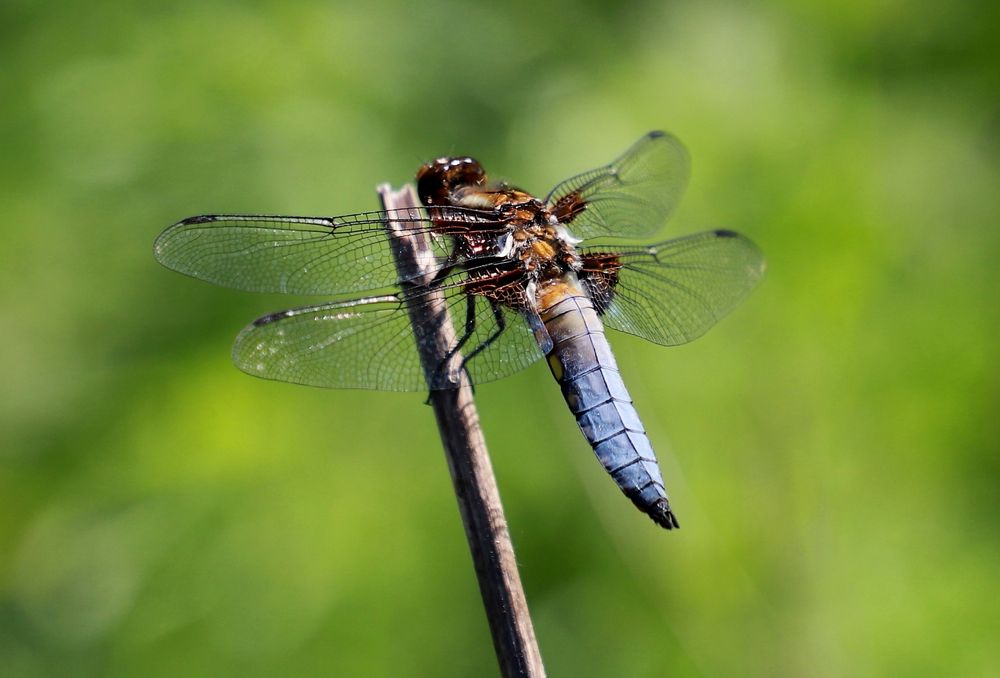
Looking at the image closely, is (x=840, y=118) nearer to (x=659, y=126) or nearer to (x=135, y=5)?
(x=659, y=126)

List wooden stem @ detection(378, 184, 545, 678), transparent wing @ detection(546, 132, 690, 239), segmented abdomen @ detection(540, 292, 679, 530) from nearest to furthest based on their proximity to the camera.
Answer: wooden stem @ detection(378, 184, 545, 678)
segmented abdomen @ detection(540, 292, 679, 530)
transparent wing @ detection(546, 132, 690, 239)

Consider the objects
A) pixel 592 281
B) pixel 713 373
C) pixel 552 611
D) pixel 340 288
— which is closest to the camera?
pixel 340 288

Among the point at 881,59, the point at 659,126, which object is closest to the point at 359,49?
the point at 659,126

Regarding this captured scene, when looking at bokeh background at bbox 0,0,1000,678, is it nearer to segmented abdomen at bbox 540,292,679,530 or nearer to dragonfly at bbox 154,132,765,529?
dragonfly at bbox 154,132,765,529

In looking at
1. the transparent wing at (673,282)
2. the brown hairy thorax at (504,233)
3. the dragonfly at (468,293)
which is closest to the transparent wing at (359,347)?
the dragonfly at (468,293)

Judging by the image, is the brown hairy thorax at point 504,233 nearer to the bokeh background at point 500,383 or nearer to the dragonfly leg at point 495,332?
the dragonfly leg at point 495,332

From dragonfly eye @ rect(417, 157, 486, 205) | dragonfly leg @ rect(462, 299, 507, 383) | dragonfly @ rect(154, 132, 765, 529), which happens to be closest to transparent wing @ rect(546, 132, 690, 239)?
dragonfly @ rect(154, 132, 765, 529)

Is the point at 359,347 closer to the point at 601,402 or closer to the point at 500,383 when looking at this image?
the point at 601,402
